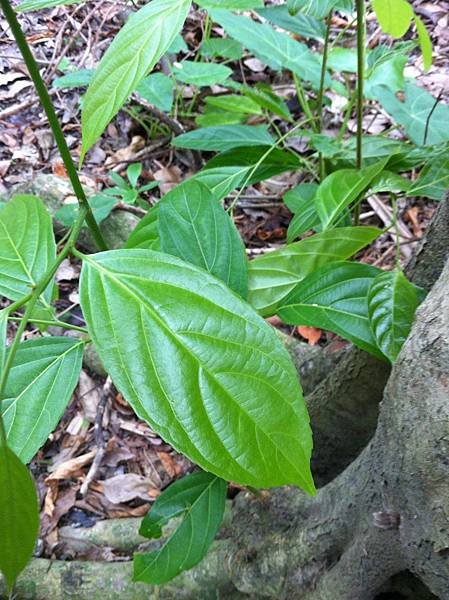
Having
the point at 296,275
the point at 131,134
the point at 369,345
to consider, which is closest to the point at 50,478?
the point at 296,275

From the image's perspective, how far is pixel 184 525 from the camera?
3.43 feet

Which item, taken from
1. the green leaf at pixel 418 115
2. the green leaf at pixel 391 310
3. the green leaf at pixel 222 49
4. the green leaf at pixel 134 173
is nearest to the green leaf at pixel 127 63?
the green leaf at pixel 391 310

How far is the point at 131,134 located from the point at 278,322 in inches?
39.4

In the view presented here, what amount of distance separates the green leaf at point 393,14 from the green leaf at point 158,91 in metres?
1.02

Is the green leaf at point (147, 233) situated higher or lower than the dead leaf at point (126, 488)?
higher

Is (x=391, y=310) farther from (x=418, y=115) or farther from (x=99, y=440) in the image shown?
(x=99, y=440)

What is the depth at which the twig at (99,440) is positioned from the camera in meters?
1.55

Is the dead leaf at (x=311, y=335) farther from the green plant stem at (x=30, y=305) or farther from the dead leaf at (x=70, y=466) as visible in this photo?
the green plant stem at (x=30, y=305)

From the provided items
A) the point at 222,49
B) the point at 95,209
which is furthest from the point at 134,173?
the point at 222,49

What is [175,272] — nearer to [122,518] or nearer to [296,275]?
[296,275]

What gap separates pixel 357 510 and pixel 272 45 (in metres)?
1.21

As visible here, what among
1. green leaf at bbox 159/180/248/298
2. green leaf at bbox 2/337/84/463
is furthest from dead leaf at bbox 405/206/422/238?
green leaf at bbox 2/337/84/463

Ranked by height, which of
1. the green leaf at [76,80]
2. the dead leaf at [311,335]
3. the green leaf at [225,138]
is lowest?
the dead leaf at [311,335]

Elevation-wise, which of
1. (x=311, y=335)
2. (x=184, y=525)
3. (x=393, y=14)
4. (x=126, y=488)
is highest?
(x=393, y=14)
